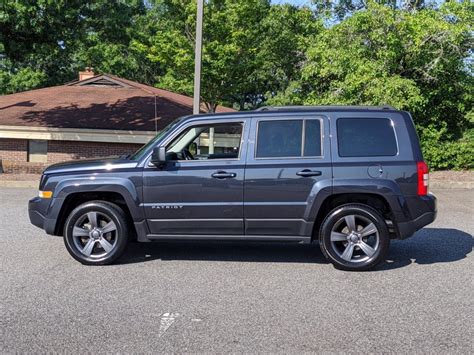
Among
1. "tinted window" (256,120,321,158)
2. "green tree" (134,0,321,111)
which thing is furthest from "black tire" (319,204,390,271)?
"green tree" (134,0,321,111)

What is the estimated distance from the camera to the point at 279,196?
6051 millimetres

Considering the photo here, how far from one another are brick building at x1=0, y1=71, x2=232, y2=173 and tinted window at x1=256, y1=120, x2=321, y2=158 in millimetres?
12498

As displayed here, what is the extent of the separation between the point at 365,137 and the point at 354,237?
1.18 m

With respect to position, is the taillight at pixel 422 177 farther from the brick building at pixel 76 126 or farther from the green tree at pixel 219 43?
the brick building at pixel 76 126

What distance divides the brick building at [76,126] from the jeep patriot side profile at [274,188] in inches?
479

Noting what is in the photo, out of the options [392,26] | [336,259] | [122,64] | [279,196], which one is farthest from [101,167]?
[122,64]

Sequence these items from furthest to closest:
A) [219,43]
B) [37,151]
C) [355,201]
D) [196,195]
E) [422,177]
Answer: [37,151], [219,43], [355,201], [196,195], [422,177]

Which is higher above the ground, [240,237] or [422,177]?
[422,177]

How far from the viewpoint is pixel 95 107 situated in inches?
860

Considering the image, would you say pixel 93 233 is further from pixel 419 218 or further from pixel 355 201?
pixel 419 218

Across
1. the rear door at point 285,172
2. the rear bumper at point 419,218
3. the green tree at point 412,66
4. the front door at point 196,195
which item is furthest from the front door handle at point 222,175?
the green tree at point 412,66

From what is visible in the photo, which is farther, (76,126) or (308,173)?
(76,126)

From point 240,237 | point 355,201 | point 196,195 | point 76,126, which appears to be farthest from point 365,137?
point 76,126

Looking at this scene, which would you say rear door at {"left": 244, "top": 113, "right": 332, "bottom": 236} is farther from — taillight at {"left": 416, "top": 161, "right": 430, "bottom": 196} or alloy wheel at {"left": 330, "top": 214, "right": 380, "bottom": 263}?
taillight at {"left": 416, "top": 161, "right": 430, "bottom": 196}
